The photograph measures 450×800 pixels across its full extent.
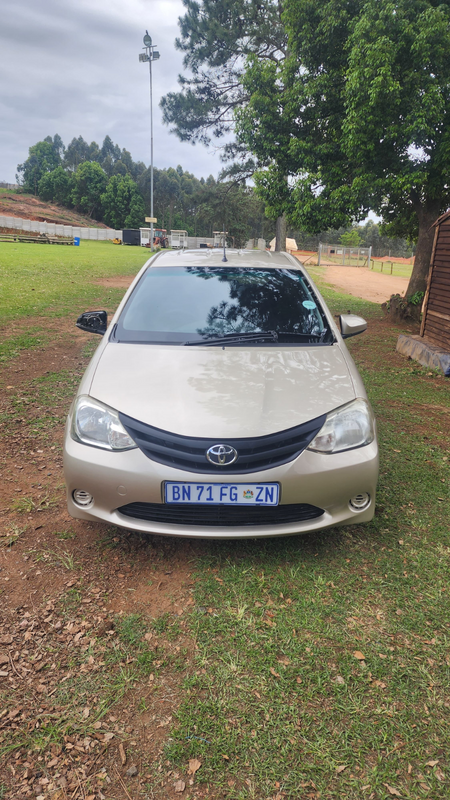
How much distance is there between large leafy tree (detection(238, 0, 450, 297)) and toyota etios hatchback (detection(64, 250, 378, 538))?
794cm

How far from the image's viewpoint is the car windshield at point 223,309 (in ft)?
11.2

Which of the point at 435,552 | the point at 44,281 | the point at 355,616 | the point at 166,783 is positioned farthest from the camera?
the point at 44,281

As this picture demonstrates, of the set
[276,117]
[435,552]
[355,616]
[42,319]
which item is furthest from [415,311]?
[355,616]

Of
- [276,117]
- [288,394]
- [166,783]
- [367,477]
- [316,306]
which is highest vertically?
[276,117]

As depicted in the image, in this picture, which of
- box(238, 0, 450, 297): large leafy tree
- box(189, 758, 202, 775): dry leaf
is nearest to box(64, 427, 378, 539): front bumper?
box(189, 758, 202, 775): dry leaf

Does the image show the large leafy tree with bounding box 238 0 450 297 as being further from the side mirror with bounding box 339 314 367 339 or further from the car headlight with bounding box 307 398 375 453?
the car headlight with bounding box 307 398 375 453

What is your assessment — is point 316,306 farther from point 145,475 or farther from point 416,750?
point 416,750

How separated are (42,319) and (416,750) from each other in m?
9.62

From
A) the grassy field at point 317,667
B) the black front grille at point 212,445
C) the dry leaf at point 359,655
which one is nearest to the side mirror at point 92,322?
the black front grille at point 212,445

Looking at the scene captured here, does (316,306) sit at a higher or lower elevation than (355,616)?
higher

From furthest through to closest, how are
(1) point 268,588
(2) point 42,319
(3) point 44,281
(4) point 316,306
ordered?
(3) point 44,281, (2) point 42,319, (4) point 316,306, (1) point 268,588

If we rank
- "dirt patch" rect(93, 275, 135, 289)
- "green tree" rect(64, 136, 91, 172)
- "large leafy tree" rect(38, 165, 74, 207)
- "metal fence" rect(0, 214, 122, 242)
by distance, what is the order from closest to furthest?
"dirt patch" rect(93, 275, 135, 289), "metal fence" rect(0, 214, 122, 242), "large leafy tree" rect(38, 165, 74, 207), "green tree" rect(64, 136, 91, 172)

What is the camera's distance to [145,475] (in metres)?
2.52

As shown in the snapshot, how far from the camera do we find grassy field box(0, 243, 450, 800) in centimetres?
178
